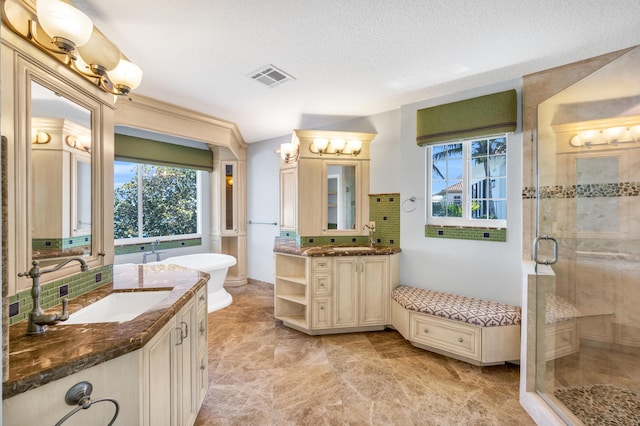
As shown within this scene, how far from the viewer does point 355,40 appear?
2.02 metres

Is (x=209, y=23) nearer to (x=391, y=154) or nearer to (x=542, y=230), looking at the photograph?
(x=391, y=154)

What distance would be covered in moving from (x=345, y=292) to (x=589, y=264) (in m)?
2.00

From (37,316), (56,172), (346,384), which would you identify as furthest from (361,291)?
(56,172)

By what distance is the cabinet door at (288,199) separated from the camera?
13.5 ft

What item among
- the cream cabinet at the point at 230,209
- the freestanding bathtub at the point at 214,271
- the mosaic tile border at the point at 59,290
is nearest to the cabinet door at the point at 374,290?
the freestanding bathtub at the point at 214,271

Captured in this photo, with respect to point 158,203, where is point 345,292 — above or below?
below

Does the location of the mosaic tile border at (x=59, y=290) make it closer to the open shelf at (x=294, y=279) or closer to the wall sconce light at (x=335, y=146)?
the open shelf at (x=294, y=279)

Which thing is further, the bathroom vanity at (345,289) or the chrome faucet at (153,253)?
the chrome faucet at (153,253)

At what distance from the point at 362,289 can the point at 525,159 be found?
198 centimetres

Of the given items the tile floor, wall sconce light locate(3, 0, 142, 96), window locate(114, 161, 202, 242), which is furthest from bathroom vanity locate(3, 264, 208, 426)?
window locate(114, 161, 202, 242)

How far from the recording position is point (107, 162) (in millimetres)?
1795

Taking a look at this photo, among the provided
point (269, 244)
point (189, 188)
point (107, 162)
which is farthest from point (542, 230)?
point (189, 188)

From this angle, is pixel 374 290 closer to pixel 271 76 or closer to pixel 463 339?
pixel 463 339

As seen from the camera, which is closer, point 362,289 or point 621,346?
point 621,346
